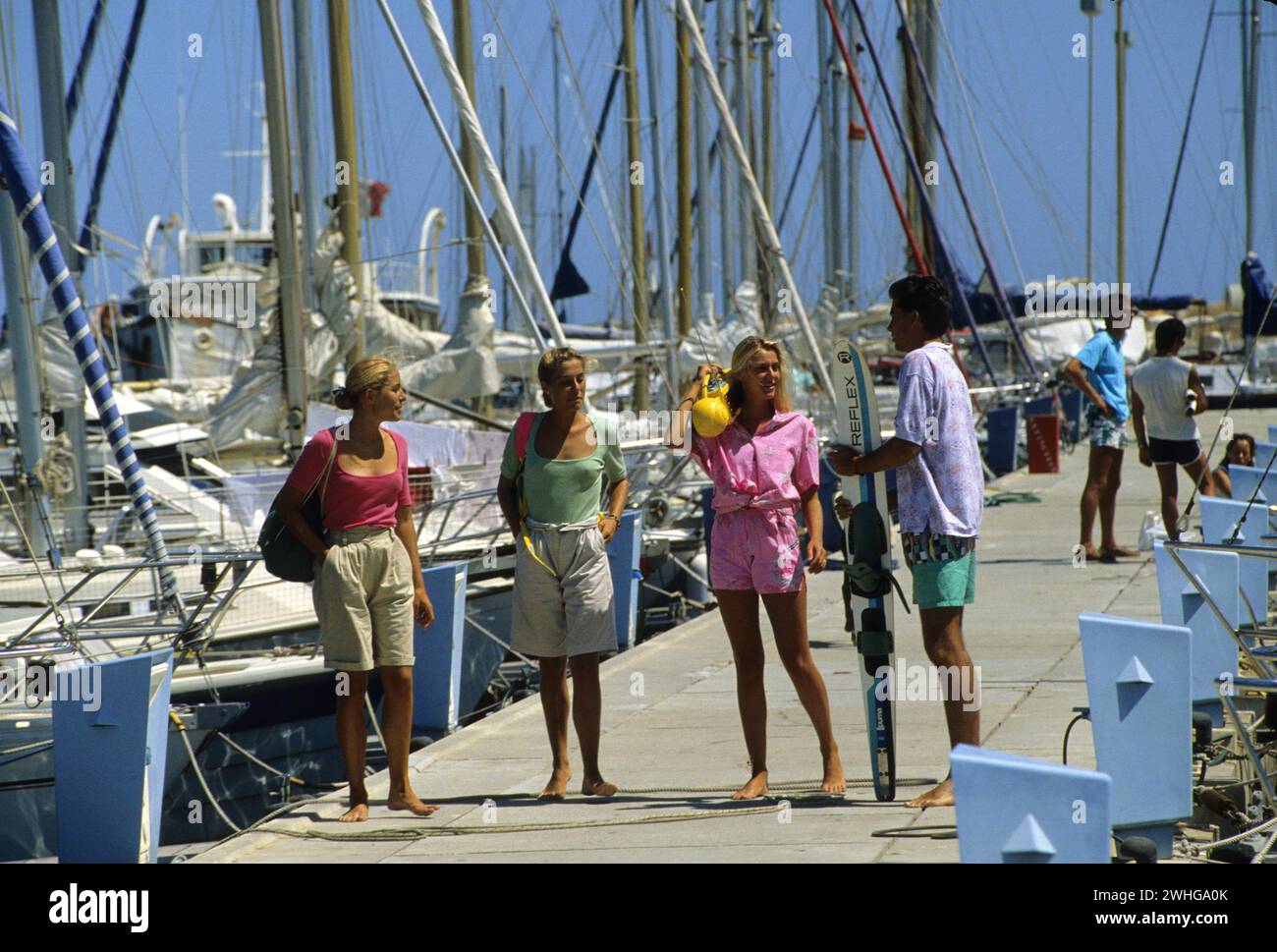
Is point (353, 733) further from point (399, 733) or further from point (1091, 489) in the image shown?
point (1091, 489)

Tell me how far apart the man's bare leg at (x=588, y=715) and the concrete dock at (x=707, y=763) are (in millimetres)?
114

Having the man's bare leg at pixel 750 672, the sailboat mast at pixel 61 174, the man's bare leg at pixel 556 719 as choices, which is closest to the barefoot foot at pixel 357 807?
the man's bare leg at pixel 556 719

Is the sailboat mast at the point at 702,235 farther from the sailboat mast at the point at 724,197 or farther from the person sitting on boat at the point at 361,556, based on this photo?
the person sitting on boat at the point at 361,556

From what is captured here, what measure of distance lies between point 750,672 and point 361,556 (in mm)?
1560

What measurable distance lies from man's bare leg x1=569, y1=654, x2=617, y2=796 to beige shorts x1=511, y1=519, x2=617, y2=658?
3.2 inches

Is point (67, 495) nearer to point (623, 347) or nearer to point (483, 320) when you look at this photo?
point (483, 320)

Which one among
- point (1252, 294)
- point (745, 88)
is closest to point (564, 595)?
point (745, 88)

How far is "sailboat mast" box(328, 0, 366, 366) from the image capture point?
48.6 feet

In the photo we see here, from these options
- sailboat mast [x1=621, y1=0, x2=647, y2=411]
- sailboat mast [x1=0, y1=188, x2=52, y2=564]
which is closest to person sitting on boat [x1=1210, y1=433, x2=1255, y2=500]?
sailboat mast [x1=0, y1=188, x2=52, y2=564]

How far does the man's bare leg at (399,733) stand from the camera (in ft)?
20.8

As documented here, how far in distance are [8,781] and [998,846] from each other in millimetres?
5474
